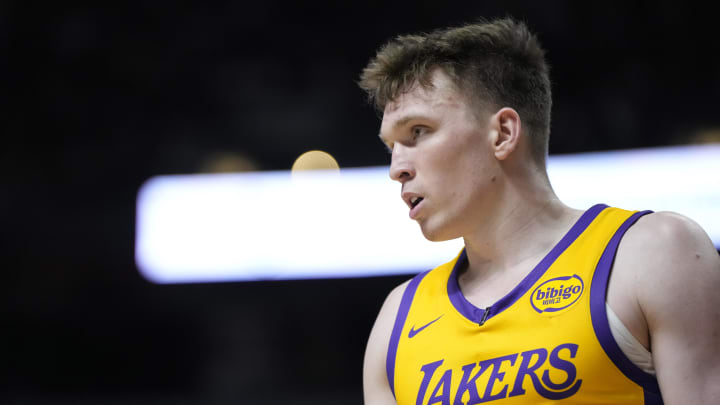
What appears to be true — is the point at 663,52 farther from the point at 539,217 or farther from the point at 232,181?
the point at 539,217

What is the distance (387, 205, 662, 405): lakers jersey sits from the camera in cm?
115

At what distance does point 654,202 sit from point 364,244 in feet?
5.18

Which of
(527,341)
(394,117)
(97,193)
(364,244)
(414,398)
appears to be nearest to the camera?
(527,341)

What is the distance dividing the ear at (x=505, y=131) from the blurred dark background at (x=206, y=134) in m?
2.49

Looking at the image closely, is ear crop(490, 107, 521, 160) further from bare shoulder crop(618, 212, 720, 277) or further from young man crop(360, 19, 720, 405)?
bare shoulder crop(618, 212, 720, 277)

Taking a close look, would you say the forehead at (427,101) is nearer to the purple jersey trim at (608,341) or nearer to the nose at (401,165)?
the nose at (401,165)

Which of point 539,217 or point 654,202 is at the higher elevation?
point 654,202

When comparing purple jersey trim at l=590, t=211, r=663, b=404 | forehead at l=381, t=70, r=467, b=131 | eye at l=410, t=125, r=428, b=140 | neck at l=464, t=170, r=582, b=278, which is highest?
forehead at l=381, t=70, r=467, b=131

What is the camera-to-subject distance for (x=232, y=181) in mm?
4035

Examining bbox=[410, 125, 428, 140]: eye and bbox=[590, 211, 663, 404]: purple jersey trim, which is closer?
bbox=[590, 211, 663, 404]: purple jersey trim

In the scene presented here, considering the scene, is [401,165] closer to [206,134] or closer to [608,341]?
[608,341]

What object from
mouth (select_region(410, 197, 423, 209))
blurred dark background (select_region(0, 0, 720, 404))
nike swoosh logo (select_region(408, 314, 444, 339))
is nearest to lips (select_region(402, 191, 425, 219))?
mouth (select_region(410, 197, 423, 209))

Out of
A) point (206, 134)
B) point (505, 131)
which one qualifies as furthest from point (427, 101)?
point (206, 134)

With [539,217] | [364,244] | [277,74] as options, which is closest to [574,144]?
[364,244]
